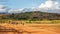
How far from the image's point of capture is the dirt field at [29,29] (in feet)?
6.25

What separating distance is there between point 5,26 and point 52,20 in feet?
2.54

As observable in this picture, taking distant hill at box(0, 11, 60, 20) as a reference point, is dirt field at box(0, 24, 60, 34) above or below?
below

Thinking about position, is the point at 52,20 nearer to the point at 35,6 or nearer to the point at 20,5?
the point at 35,6

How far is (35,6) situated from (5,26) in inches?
23.3

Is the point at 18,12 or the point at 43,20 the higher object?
the point at 18,12

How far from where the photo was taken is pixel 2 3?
1.97 metres

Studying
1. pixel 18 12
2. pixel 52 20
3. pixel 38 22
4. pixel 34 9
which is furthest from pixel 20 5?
pixel 52 20

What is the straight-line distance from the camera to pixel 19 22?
76.2 inches

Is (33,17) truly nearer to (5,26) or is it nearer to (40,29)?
(40,29)

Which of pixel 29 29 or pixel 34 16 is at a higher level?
pixel 34 16

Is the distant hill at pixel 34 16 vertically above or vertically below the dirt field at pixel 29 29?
above

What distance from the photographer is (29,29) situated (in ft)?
6.28

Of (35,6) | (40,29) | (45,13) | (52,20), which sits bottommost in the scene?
(40,29)

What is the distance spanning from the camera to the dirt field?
6.25 ft
